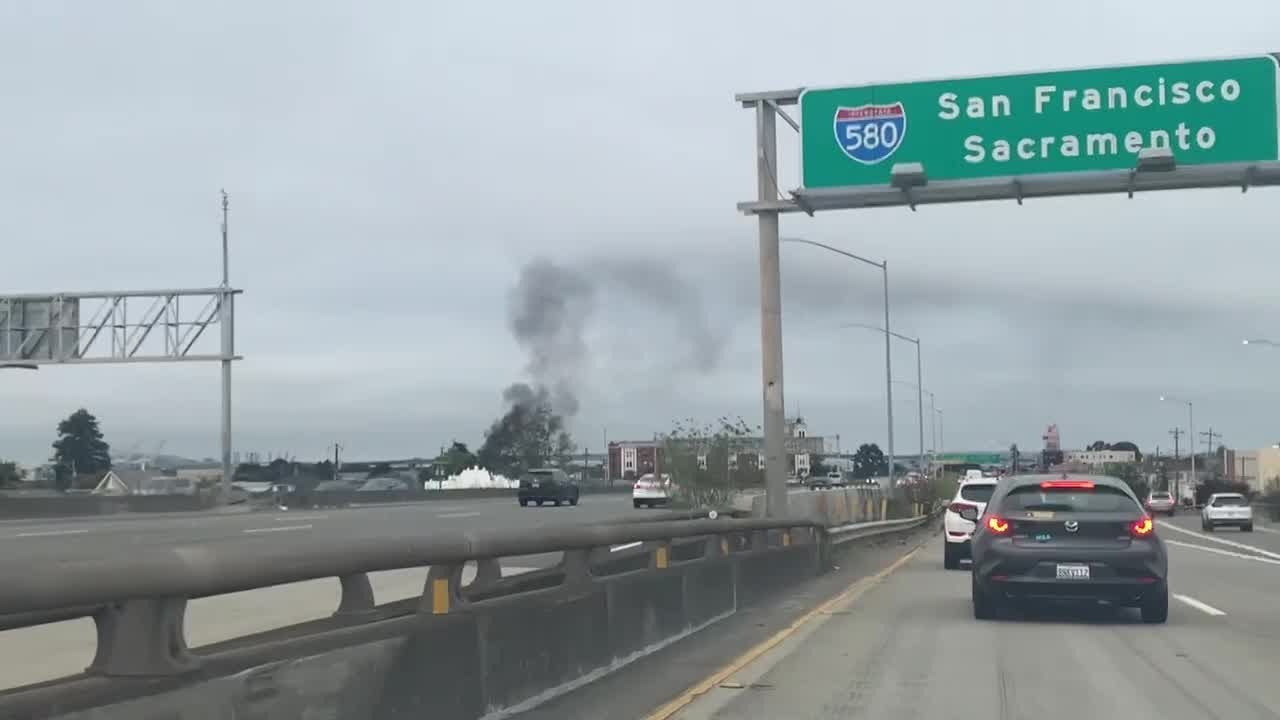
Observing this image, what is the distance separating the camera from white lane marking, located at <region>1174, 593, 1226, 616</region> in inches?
664

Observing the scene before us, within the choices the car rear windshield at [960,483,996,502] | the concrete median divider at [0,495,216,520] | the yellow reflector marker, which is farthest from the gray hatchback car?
the concrete median divider at [0,495,216,520]

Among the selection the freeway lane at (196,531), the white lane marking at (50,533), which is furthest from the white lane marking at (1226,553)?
the white lane marking at (50,533)

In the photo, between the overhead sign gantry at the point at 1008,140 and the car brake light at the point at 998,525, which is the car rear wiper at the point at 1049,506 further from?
the overhead sign gantry at the point at 1008,140

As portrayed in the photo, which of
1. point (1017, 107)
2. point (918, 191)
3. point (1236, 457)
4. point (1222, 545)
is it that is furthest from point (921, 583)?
point (1236, 457)

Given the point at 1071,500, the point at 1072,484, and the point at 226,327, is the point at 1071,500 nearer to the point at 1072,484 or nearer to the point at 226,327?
the point at 1072,484

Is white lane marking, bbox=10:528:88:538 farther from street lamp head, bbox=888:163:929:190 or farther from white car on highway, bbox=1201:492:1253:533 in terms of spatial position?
white car on highway, bbox=1201:492:1253:533

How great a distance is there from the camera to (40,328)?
53625 mm

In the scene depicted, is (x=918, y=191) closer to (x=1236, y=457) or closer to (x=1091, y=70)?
(x=1091, y=70)

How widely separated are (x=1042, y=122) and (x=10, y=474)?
83832mm

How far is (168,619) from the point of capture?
19.0ft

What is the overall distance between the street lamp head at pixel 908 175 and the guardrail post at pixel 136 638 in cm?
1749

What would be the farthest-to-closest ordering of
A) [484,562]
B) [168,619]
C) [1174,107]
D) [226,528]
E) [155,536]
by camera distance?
[226,528]
[155,536]
[1174,107]
[484,562]
[168,619]

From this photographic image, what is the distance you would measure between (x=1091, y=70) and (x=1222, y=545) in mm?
23917

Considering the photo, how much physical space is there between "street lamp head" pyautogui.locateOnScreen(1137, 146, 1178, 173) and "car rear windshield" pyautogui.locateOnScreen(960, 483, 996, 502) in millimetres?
6993
